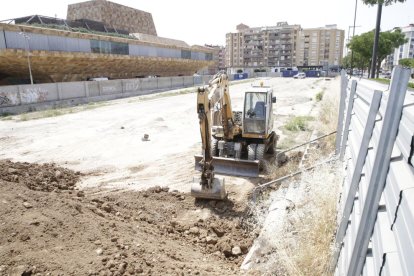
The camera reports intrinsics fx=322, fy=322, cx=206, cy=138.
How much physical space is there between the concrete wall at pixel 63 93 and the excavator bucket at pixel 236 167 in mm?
20072

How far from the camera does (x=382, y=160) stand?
218 centimetres

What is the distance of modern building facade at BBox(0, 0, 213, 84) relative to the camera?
30.2 m

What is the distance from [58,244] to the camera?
4.81 m

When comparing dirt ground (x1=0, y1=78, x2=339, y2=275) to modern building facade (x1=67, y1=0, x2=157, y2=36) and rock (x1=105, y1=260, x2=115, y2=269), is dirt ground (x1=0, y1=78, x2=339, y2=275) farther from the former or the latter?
modern building facade (x1=67, y1=0, x2=157, y2=36)

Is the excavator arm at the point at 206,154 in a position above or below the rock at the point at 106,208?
above

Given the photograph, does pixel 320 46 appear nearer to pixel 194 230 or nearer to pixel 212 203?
pixel 212 203

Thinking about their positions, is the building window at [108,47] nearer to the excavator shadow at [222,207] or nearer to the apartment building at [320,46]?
the excavator shadow at [222,207]

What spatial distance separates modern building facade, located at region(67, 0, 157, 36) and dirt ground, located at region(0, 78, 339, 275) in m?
50.8

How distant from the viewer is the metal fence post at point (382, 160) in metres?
2.05

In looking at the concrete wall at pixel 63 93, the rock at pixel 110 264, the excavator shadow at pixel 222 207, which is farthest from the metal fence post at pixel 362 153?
the concrete wall at pixel 63 93

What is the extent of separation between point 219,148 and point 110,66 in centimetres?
3820

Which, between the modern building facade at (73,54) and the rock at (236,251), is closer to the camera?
the rock at (236,251)

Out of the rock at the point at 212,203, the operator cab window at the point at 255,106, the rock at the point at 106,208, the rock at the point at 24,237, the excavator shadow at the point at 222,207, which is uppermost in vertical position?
the operator cab window at the point at 255,106

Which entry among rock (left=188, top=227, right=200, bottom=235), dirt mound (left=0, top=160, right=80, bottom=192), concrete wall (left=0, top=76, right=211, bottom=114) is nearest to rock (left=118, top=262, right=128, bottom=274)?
rock (left=188, top=227, right=200, bottom=235)
